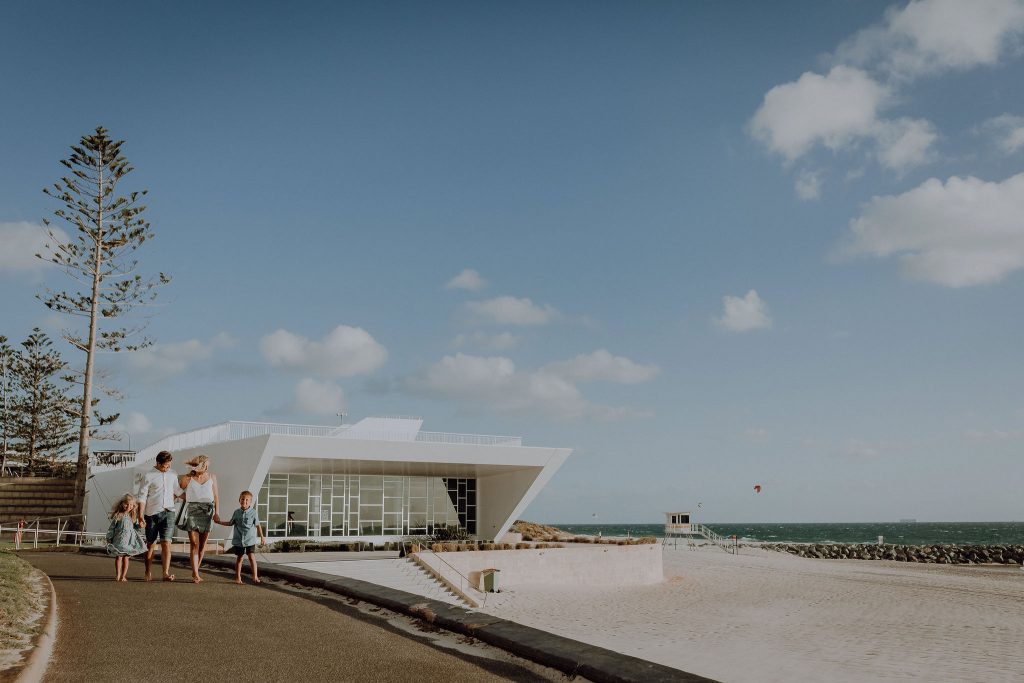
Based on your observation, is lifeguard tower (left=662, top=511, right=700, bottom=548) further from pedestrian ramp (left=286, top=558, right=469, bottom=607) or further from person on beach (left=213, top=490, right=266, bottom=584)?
person on beach (left=213, top=490, right=266, bottom=584)

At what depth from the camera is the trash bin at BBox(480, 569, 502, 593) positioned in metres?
19.9

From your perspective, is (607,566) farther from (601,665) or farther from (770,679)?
(601,665)

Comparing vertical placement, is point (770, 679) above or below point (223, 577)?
below

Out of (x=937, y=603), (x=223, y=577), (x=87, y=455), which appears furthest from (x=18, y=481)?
(x=937, y=603)

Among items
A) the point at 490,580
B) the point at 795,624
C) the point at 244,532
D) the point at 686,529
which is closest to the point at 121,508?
the point at 244,532

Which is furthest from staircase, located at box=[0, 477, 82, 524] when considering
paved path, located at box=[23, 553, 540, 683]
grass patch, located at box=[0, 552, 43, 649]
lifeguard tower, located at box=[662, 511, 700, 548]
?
lifeguard tower, located at box=[662, 511, 700, 548]

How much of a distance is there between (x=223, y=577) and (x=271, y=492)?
53.1 ft

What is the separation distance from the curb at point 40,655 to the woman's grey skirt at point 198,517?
2.82 meters

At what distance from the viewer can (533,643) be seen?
5.13m

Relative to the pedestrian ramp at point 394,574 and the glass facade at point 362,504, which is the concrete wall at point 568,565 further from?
the glass facade at point 362,504

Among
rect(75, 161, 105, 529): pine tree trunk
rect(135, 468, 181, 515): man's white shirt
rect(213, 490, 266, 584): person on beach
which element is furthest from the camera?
rect(75, 161, 105, 529): pine tree trunk

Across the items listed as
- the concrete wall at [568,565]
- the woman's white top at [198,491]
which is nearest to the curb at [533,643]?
the woman's white top at [198,491]

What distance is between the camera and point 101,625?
6.16 m

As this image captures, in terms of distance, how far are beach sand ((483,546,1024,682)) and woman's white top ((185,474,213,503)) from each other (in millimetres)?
6250
